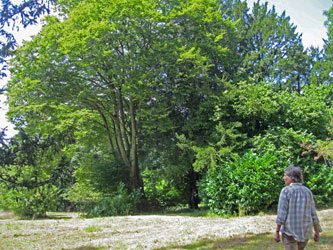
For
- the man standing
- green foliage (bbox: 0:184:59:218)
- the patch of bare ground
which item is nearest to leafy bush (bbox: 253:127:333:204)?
the patch of bare ground

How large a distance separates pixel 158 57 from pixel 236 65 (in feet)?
20.8

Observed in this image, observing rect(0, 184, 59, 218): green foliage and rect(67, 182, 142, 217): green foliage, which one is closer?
rect(67, 182, 142, 217): green foliage

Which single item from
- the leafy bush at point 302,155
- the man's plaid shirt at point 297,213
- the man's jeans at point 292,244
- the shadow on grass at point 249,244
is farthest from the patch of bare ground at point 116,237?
the man's plaid shirt at point 297,213

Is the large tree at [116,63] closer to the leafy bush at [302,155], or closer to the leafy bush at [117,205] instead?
the leafy bush at [117,205]

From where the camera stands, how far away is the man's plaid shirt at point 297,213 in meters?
3.46

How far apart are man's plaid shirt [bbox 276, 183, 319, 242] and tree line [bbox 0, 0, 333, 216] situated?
7137 millimetres

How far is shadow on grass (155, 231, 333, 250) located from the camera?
5.20 meters

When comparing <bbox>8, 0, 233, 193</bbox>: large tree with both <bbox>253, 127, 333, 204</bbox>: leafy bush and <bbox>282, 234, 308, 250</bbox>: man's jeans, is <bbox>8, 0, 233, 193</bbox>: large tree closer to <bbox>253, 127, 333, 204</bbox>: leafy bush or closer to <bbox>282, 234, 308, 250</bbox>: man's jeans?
<bbox>253, 127, 333, 204</bbox>: leafy bush

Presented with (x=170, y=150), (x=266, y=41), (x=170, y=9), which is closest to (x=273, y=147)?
(x=170, y=150)

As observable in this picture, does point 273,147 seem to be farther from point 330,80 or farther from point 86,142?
point 330,80

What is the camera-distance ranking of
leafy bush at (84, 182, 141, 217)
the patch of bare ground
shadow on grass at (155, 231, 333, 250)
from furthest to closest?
leafy bush at (84, 182, 141, 217)
the patch of bare ground
shadow on grass at (155, 231, 333, 250)

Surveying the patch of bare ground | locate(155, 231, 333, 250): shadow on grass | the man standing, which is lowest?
locate(155, 231, 333, 250): shadow on grass

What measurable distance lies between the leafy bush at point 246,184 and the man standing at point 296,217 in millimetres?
7119

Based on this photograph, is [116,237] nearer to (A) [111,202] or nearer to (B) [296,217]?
(B) [296,217]
